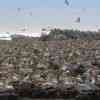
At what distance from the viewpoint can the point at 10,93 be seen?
1222 cm

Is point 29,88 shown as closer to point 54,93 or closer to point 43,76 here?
point 54,93

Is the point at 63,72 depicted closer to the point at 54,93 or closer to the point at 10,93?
the point at 54,93

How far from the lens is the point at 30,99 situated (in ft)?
42.0

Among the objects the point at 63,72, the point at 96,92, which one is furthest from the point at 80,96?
the point at 63,72

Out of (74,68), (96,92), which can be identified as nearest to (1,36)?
(74,68)

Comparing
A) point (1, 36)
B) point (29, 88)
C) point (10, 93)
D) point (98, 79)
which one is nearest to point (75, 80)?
point (98, 79)

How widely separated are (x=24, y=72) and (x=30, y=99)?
4.46 m

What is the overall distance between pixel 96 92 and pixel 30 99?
2036 millimetres

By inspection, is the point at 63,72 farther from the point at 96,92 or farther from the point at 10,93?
the point at 10,93

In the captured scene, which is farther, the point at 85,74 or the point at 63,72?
the point at 63,72

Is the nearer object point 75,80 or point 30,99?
point 30,99

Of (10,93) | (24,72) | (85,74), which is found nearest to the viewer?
(10,93)

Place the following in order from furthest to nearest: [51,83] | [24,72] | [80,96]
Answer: [24,72], [51,83], [80,96]

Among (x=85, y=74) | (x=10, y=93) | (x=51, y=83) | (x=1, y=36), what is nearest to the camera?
(x=10, y=93)
